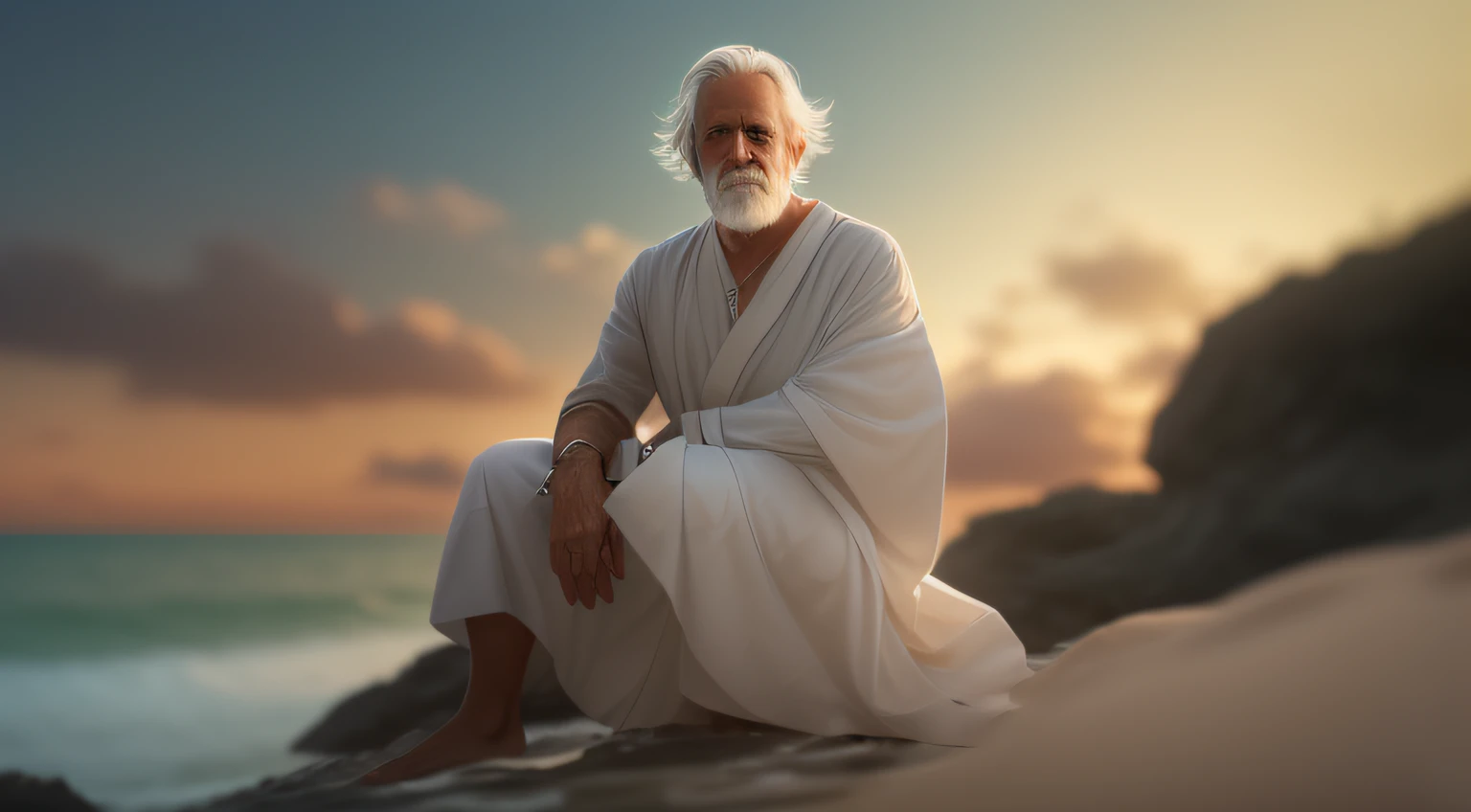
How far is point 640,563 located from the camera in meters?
2.29

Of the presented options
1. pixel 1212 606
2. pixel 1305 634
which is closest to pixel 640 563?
pixel 1212 606

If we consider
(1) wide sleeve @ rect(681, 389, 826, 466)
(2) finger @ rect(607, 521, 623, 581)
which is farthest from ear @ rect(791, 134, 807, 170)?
(2) finger @ rect(607, 521, 623, 581)

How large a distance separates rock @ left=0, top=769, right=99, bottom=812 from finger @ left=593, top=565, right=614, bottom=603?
134cm

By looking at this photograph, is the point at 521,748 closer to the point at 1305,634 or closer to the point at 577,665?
the point at 577,665

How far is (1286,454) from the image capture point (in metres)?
3.29

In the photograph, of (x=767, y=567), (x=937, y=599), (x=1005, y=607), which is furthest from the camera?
(x=1005, y=607)

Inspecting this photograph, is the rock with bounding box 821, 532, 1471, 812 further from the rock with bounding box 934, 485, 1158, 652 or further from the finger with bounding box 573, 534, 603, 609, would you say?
the rock with bounding box 934, 485, 1158, 652

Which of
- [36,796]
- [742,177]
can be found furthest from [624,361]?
[36,796]

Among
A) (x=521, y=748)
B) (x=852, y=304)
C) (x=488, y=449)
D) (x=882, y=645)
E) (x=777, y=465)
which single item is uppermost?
(x=852, y=304)

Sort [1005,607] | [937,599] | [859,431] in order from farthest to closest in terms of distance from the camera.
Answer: [1005,607], [937,599], [859,431]

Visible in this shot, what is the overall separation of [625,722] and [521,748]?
314 mm

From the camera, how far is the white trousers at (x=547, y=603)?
2178mm

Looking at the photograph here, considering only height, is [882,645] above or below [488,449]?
below

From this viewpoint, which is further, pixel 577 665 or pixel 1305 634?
pixel 577 665
